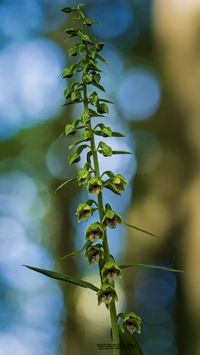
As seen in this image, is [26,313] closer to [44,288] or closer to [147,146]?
[44,288]

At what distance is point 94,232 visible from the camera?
1146 mm

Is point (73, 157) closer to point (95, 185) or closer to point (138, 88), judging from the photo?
point (95, 185)

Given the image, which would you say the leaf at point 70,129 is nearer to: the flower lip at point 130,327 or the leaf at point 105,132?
the leaf at point 105,132

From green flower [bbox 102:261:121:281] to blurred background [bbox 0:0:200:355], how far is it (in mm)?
3926

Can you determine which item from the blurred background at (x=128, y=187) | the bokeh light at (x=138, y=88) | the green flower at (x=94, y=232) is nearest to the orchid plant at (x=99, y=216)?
the green flower at (x=94, y=232)

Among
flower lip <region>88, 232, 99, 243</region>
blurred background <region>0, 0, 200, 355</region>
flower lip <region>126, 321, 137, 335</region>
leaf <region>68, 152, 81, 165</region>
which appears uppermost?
blurred background <region>0, 0, 200, 355</region>

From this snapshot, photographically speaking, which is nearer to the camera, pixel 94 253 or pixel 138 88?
pixel 94 253

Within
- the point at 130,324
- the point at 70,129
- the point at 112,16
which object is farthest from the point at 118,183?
the point at 112,16

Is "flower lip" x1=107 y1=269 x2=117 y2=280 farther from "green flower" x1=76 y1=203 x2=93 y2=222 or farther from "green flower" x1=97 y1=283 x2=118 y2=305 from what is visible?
"green flower" x1=76 y1=203 x2=93 y2=222

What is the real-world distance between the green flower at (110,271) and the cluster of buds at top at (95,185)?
16 cm

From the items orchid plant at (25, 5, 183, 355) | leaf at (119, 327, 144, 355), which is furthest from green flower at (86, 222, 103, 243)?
leaf at (119, 327, 144, 355)

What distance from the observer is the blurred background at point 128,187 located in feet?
18.9

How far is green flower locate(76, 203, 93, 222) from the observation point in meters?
1.22

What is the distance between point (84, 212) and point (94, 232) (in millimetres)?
100
